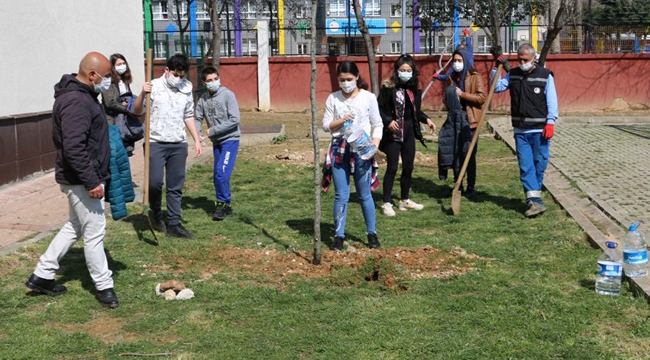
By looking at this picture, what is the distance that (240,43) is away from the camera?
2580cm

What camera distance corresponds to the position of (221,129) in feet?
30.4

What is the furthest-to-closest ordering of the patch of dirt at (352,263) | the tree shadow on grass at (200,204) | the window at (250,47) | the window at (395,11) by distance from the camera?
the window at (395,11)
the window at (250,47)
the tree shadow on grass at (200,204)
the patch of dirt at (352,263)

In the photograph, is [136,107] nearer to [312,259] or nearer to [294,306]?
[312,259]

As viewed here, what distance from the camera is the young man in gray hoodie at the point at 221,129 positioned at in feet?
30.4

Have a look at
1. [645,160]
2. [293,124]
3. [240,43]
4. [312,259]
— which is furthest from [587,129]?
[312,259]

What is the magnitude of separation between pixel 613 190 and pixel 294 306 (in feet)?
19.5

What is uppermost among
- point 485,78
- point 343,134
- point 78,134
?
point 485,78

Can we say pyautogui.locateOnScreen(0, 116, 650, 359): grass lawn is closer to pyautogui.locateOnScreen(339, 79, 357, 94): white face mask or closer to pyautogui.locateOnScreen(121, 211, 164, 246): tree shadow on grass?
pyautogui.locateOnScreen(121, 211, 164, 246): tree shadow on grass

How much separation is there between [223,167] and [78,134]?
3.44 m

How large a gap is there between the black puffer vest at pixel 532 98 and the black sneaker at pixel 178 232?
3770 millimetres

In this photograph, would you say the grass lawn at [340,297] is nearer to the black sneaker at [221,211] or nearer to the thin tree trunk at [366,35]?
the black sneaker at [221,211]

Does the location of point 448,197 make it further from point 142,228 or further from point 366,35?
point 366,35

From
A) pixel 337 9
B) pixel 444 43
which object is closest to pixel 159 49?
pixel 337 9

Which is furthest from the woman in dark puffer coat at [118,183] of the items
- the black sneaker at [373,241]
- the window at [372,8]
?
the window at [372,8]
